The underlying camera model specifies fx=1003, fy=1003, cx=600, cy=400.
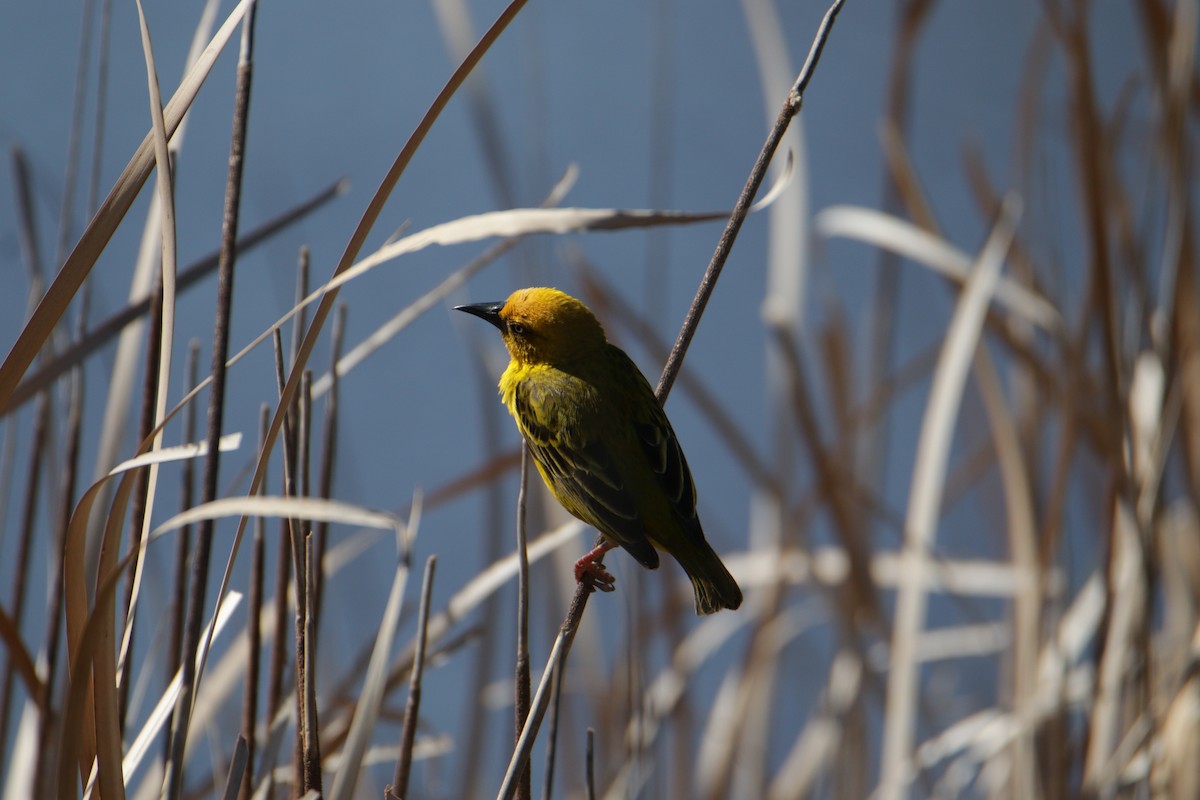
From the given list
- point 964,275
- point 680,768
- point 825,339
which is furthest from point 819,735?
point 964,275

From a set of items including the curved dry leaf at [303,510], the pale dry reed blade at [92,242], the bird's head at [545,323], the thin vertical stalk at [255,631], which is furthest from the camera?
the bird's head at [545,323]

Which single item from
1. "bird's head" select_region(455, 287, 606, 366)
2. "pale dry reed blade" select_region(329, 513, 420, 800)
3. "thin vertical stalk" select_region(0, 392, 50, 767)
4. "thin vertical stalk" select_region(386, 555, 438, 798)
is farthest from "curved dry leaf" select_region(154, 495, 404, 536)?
"bird's head" select_region(455, 287, 606, 366)

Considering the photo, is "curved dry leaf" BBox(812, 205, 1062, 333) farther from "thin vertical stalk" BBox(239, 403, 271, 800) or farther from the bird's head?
"thin vertical stalk" BBox(239, 403, 271, 800)

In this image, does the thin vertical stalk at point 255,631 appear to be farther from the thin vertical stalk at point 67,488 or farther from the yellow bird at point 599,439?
the yellow bird at point 599,439

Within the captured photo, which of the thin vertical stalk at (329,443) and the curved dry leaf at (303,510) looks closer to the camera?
the curved dry leaf at (303,510)

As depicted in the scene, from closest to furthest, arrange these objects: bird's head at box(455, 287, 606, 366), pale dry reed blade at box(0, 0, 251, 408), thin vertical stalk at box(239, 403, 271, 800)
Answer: pale dry reed blade at box(0, 0, 251, 408) < thin vertical stalk at box(239, 403, 271, 800) < bird's head at box(455, 287, 606, 366)

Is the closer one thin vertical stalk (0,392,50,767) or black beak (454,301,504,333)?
thin vertical stalk (0,392,50,767)

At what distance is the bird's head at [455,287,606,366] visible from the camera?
862 mm

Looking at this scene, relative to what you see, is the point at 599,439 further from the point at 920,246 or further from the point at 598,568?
the point at 920,246

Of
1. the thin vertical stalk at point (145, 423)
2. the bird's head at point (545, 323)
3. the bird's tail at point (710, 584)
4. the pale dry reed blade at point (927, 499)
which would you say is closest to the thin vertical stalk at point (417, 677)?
the thin vertical stalk at point (145, 423)

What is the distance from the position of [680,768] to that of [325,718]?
46 centimetres

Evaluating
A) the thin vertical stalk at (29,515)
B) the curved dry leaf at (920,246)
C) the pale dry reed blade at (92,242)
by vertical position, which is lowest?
the thin vertical stalk at (29,515)

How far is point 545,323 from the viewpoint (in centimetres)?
87

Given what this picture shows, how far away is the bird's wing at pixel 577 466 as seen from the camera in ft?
2.46
